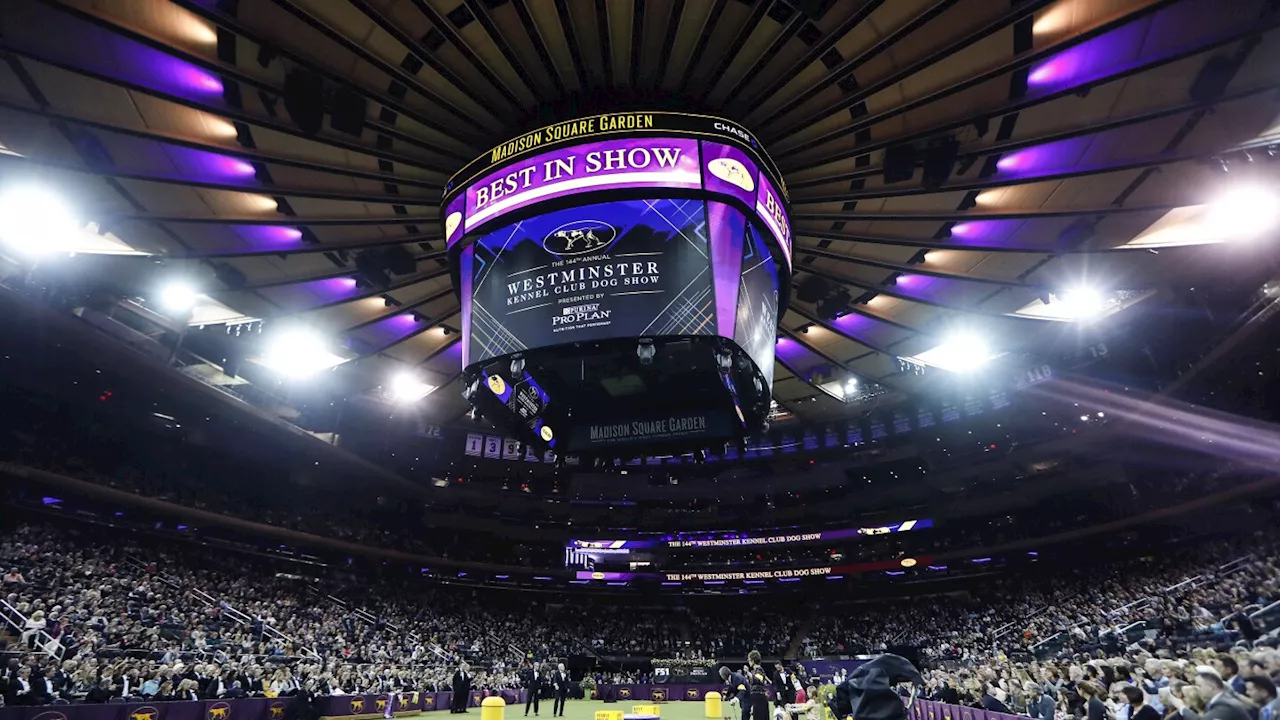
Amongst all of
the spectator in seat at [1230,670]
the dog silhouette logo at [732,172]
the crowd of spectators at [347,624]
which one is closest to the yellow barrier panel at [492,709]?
the crowd of spectators at [347,624]

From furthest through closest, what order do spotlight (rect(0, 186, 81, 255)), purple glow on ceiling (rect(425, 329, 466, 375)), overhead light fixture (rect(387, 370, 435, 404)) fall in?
1. overhead light fixture (rect(387, 370, 435, 404))
2. purple glow on ceiling (rect(425, 329, 466, 375))
3. spotlight (rect(0, 186, 81, 255))

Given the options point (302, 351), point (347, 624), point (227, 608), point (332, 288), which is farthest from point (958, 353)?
point (347, 624)

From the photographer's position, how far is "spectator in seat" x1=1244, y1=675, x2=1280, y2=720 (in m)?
8.09

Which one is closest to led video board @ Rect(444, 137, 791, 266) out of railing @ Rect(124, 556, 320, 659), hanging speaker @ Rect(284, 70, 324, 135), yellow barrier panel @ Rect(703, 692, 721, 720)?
hanging speaker @ Rect(284, 70, 324, 135)

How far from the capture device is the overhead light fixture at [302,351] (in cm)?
2205

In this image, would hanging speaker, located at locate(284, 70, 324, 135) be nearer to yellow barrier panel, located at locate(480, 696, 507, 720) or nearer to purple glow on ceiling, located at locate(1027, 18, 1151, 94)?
yellow barrier panel, located at locate(480, 696, 507, 720)

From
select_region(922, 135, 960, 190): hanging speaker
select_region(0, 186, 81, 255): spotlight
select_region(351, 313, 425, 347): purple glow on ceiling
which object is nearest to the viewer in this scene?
select_region(922, 135, 960, 190): hanging speaker

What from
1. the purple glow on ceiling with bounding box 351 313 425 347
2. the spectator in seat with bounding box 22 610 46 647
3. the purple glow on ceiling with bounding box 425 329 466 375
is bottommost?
the spectator in seat with bounding box 22 610 46 647

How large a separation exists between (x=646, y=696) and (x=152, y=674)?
101ft

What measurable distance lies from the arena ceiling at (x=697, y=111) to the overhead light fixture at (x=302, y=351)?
3.07 m

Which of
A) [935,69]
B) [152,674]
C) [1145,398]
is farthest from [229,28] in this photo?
[1145,398]

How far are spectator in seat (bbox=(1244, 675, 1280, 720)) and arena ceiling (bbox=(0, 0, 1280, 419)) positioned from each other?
9894 millimetres

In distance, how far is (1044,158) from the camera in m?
14.2

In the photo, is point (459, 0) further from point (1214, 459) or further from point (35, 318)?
point (1214, 459)
